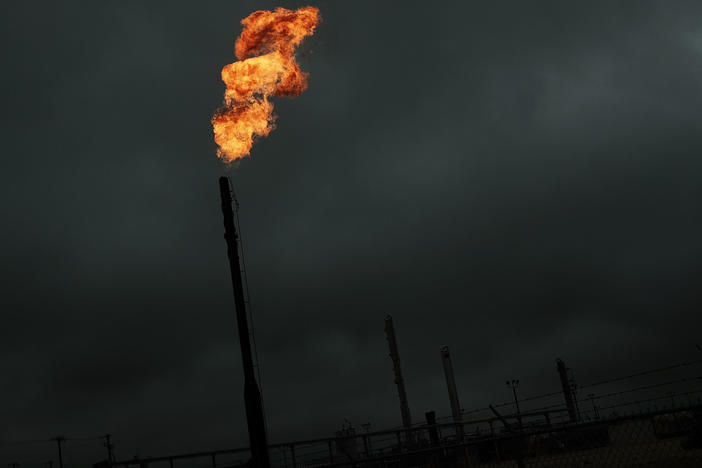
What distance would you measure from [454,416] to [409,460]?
2.49m

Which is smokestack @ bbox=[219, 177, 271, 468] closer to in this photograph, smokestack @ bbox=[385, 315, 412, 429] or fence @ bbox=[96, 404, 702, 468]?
fence @ bbox=[96, 404, 702, 468]

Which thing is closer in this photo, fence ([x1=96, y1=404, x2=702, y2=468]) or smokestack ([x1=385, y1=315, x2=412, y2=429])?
fence ([x1=96, y1=404, x2=702, y2=468])

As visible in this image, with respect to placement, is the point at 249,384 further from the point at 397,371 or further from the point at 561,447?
the point at 397,371

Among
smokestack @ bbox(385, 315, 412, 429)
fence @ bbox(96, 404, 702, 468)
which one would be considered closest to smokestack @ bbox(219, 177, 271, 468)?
fence @ bbox(96, 404, 702, 468)

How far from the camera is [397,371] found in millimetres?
31672

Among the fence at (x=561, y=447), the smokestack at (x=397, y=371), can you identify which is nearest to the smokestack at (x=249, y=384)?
the fence at (x=561, y=447)

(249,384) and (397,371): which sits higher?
(397,371)

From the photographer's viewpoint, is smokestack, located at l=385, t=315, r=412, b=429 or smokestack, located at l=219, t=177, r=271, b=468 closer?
smokestack, located at l=219, t=177, r=271, b=468

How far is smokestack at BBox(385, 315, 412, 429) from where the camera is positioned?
31.3m

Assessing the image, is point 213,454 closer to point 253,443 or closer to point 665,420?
point 253,443

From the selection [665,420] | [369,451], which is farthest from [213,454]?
[665,420]

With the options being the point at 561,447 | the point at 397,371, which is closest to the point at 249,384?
the point at 561,447

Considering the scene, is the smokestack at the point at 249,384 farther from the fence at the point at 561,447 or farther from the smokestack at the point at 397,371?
the smokestack at the point at 397,371

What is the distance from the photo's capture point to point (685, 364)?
53.7 feet
